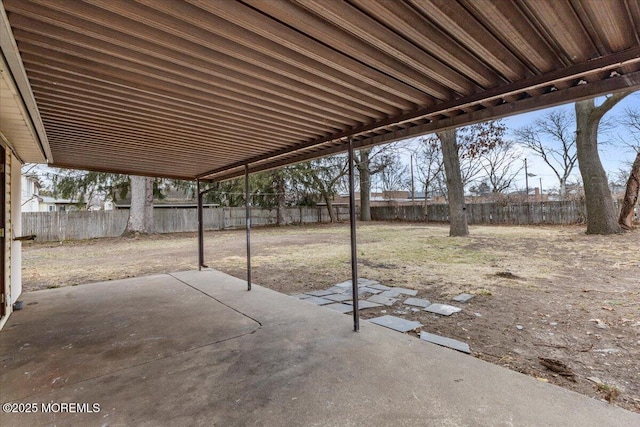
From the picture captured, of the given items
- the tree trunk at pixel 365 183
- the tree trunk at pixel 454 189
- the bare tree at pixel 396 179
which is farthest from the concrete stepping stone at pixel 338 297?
the bare tree at pixel 396 179

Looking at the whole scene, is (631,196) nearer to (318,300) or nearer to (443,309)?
(443,309)

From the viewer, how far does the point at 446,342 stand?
281 cm

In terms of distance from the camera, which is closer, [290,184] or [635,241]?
[635,241]

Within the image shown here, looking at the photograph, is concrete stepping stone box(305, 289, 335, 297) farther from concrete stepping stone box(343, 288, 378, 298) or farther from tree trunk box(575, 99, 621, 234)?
tree trunk box(575, 99, 621, 234)

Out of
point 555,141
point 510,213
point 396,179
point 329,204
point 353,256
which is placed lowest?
point 353,256

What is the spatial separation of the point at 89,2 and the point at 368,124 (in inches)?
90.4

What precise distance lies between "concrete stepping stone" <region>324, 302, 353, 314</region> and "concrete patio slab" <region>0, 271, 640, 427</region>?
207 millimetres

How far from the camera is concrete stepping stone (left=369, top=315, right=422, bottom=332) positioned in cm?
322

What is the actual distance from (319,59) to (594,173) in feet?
38.8

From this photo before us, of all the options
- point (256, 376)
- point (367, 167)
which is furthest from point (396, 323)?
point (367, 167)

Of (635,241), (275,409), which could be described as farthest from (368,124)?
(635,241)

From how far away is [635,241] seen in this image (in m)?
8.21

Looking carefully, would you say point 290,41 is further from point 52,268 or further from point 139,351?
point 52,268

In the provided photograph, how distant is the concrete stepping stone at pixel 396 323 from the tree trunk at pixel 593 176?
394 inches
